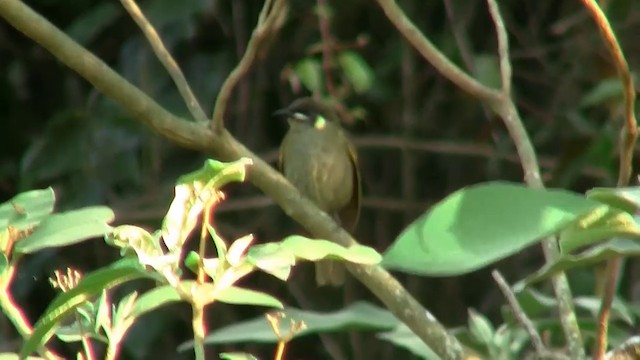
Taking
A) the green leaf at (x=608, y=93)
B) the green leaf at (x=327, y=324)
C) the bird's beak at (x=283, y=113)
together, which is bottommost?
the bird's beak at (x=283, y=113)

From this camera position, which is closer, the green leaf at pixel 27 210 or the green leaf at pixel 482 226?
the green leaf at pixel 482 226

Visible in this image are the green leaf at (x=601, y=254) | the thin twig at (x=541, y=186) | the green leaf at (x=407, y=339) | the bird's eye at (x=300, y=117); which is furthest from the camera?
the bird's eye at (x=300, y=117)

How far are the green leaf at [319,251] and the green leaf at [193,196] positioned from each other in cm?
6

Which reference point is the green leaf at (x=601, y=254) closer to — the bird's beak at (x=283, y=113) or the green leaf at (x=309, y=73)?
the green leaf at (x=309, y=73)

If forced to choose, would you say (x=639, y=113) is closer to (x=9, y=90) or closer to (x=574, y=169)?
(x=574, y=169)

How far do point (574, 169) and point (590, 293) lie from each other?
300 millimetres

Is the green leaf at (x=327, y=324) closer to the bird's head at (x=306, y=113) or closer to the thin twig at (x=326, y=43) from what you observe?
the thin twig at (x=326, y=43)

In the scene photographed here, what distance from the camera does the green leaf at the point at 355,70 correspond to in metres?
3.06

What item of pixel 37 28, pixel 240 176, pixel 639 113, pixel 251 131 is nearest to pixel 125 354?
pixel 251 131

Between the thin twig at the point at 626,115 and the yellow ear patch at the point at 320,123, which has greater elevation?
the thin twig at the point at 626,115

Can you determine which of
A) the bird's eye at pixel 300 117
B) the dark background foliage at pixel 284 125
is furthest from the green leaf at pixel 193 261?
the bird's eye at pixel 300 117

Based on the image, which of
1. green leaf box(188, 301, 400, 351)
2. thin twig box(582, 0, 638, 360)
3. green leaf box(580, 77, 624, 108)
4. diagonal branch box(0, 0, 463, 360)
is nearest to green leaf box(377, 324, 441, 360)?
green leaf box(188, 301, 400, 351)

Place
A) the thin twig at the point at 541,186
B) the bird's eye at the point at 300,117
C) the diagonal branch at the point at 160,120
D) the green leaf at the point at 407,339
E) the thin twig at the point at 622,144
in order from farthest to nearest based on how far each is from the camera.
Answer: the bird's eye at the point at 300,117
the green leaf at the point at 407,339
the diagonal branch at the point at 160,120
the thin twig at the point at 541,186
the thin twig at the point at 622,144

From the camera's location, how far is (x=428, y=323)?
1492 mm
